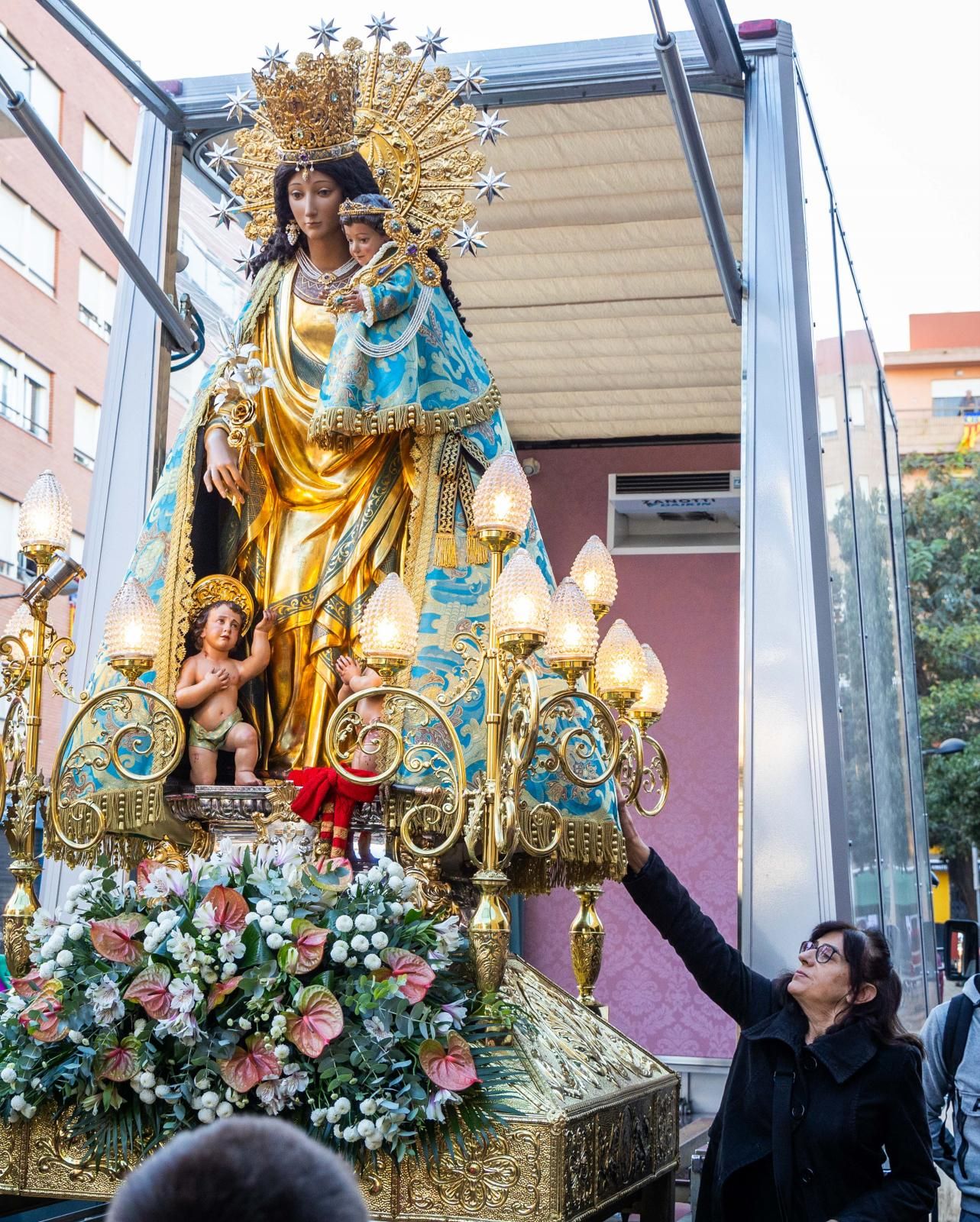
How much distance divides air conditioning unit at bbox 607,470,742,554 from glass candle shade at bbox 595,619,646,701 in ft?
18.0

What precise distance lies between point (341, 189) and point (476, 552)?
1258 millimetres

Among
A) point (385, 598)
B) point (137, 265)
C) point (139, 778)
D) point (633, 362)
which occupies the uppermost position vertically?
point (633, 362)

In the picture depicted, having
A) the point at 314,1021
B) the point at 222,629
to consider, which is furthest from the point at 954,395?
the point at 314,1021

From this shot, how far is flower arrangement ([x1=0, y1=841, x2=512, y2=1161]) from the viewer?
11.8 ft

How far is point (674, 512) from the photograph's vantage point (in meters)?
10.2

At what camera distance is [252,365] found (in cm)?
485

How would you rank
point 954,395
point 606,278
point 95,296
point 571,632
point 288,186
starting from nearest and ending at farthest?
point 571,632
point 288,186
point 606,278
point 95,296
point 954,395

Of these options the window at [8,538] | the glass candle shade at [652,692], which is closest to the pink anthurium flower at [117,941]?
the glass candle shade at [652,692]

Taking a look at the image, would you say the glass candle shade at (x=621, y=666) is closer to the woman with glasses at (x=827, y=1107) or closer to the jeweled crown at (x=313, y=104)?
the woman with glasses at (x=827, y=1107)

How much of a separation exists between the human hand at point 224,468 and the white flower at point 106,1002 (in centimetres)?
171

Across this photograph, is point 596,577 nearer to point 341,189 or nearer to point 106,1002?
point 341,189

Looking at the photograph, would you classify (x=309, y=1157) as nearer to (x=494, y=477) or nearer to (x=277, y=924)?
(x=277, y=924)

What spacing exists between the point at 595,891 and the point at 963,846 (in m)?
14.3

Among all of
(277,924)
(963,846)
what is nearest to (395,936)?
(277,924)
